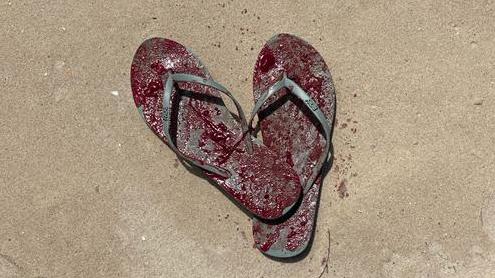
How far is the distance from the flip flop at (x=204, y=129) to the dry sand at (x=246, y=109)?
9 centimetres

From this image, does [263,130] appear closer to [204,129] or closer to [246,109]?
[246,109]

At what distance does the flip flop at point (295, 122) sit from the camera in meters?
2.76

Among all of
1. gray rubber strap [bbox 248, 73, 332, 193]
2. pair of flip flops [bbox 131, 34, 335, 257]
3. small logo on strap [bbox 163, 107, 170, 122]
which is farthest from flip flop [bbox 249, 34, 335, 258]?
small logo on strap [bbox 163, 107, 170, 122]

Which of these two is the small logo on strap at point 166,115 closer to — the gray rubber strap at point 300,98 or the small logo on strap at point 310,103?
the gray rubber strap at point 300,98

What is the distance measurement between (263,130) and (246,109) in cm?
15

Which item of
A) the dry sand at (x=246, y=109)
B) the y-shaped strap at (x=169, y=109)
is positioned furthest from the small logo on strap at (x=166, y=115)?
the dry sand at (x=246, y=109)

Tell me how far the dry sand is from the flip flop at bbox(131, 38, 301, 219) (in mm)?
88

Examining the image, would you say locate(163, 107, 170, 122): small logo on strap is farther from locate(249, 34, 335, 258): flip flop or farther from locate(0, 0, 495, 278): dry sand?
locate(249, 34, 335, 258): flip flop

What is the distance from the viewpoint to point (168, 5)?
2.86 meters

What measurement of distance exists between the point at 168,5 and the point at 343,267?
1.74 m

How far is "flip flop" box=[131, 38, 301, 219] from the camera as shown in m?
2.77

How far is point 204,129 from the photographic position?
9.32ft

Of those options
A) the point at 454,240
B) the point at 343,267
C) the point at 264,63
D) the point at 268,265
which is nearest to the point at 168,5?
the point at 264,63

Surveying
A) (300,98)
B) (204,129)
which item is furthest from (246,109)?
(300,98)
